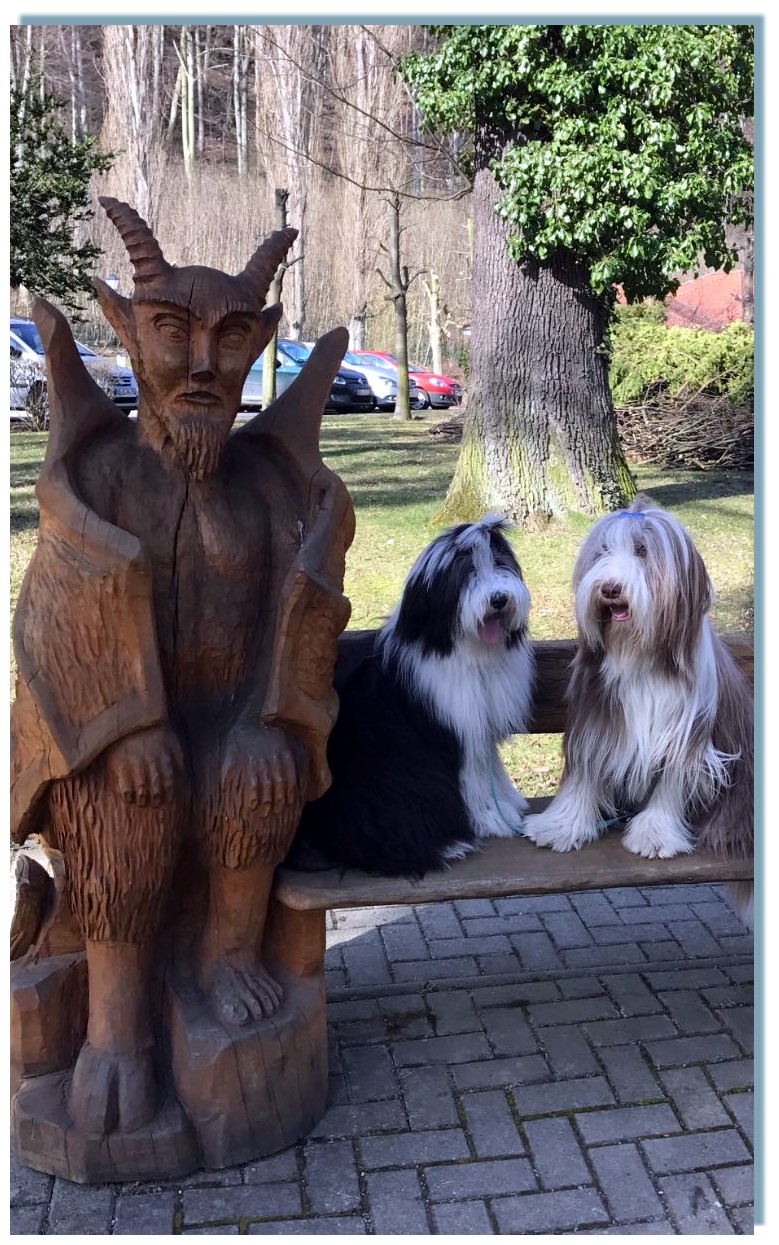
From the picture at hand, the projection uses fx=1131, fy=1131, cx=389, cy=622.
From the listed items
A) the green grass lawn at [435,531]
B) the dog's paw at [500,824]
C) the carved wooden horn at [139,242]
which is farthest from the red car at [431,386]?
the carved wooden horn at [139,242]

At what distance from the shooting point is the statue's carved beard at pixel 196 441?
2.45 metres

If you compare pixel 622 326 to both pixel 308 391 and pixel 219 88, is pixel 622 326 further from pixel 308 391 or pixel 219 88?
pixel 219 88

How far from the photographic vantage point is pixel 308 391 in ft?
8.96

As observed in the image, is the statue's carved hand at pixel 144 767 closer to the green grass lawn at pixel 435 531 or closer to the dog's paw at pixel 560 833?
the dog's paw at pixel 560 833

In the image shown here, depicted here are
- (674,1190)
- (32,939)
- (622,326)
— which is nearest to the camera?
(674,1190)

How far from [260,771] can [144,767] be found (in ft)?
0.83

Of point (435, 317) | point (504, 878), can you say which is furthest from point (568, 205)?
point (435, 317)

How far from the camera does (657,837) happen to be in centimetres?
285

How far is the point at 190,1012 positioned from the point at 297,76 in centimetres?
1748

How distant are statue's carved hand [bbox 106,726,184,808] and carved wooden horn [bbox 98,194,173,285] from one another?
3.17ft

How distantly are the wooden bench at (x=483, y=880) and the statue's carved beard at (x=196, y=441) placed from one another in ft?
3.27

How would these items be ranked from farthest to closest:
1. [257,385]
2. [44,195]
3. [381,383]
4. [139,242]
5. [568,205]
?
[381,383] → [257,385] → [44,195] → [568,205] → [139,242]

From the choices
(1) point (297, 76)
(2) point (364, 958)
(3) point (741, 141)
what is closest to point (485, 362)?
(3) point (741, 141)

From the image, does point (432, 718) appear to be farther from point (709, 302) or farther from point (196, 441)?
point (709, 302)
